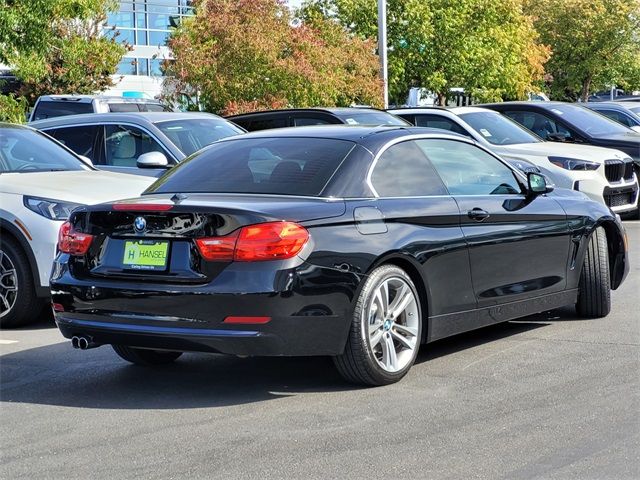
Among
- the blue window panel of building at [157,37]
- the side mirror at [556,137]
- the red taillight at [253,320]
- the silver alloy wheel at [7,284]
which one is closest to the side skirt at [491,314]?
the red taillight at [253,320]

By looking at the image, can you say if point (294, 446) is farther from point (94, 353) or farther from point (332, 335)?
point (94, 353)

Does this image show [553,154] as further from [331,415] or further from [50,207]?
[331,415]

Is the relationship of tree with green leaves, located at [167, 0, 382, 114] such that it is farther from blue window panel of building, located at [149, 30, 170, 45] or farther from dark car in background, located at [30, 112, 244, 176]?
blue window panel of building, located at [149, 30, 170, 45]

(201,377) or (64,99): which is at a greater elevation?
(64,99)

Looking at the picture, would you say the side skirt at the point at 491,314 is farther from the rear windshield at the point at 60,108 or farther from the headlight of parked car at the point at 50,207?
the rear windshield at the point at 60,108

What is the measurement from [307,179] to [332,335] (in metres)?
1.01

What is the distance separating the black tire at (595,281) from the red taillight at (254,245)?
10.4 feet

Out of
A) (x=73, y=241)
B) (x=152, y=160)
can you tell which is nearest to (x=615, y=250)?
(x=73, y=241)

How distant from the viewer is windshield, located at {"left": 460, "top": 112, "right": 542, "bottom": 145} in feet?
51.6

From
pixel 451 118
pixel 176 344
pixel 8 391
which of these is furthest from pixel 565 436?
pixel 451 118

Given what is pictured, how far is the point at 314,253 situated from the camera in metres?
6.04

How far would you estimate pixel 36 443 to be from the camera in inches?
215

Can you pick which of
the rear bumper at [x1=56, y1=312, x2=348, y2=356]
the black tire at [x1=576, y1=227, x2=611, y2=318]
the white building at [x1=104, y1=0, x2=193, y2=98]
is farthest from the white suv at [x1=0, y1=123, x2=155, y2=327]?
the white building at [x1=104, y1=0, x2=193, y2=98]

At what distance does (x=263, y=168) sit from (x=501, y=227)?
1.66 meters
